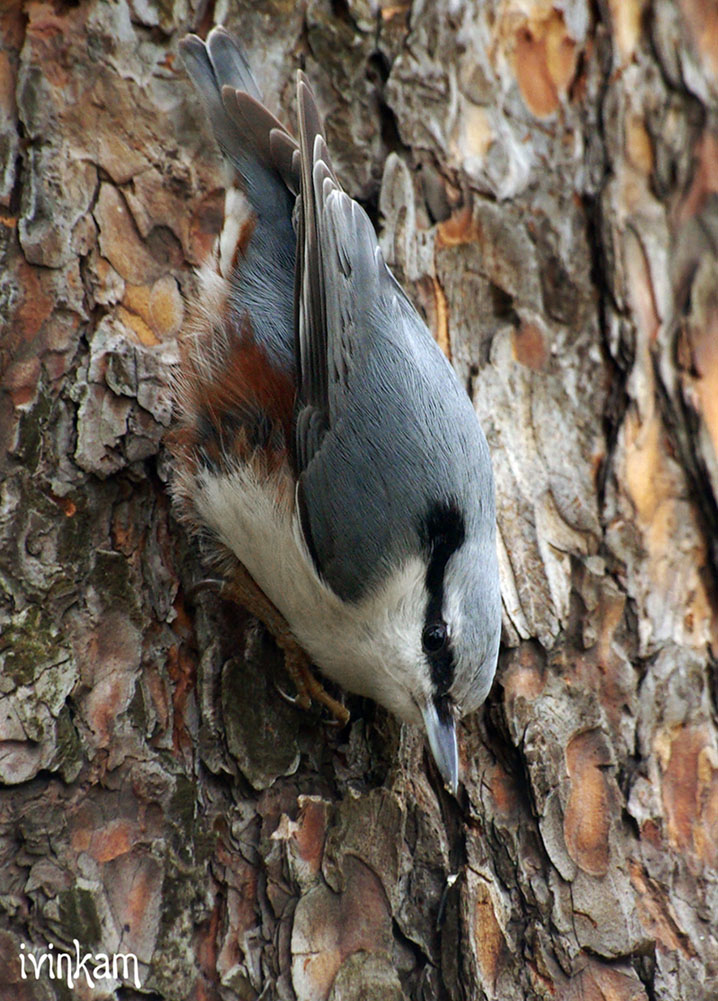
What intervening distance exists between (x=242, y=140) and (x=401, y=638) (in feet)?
4.13

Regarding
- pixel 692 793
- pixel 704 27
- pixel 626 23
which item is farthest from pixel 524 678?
pixel 704 27

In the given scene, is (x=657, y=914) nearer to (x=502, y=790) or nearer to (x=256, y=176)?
(x=502, y=790)

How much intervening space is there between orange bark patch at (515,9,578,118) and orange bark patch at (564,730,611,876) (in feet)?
5.60

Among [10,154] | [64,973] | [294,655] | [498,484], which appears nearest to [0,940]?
[64,973]

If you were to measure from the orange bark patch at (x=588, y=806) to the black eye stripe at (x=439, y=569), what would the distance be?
0.35m

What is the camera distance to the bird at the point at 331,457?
196 centimetres

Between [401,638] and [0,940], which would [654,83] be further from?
[0,940]

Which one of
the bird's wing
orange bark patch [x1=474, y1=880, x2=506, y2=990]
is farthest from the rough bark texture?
the bird's wing

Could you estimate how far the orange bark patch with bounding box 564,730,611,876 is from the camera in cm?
194

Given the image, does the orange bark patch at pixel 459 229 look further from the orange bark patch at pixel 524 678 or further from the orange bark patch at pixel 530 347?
the orange bark patch at pixel 524 678

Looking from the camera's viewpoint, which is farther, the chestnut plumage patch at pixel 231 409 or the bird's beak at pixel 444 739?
the chestnut plumage patch at pixel 231 409

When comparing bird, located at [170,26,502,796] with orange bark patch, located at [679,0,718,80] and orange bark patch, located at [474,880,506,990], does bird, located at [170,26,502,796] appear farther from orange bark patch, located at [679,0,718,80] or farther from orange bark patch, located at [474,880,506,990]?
orange bark patch, located at [679,0,718,80]

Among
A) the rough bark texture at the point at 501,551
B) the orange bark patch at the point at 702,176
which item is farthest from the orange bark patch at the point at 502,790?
the orange bark patch at the point at 702,176

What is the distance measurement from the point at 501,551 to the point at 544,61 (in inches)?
57.4
